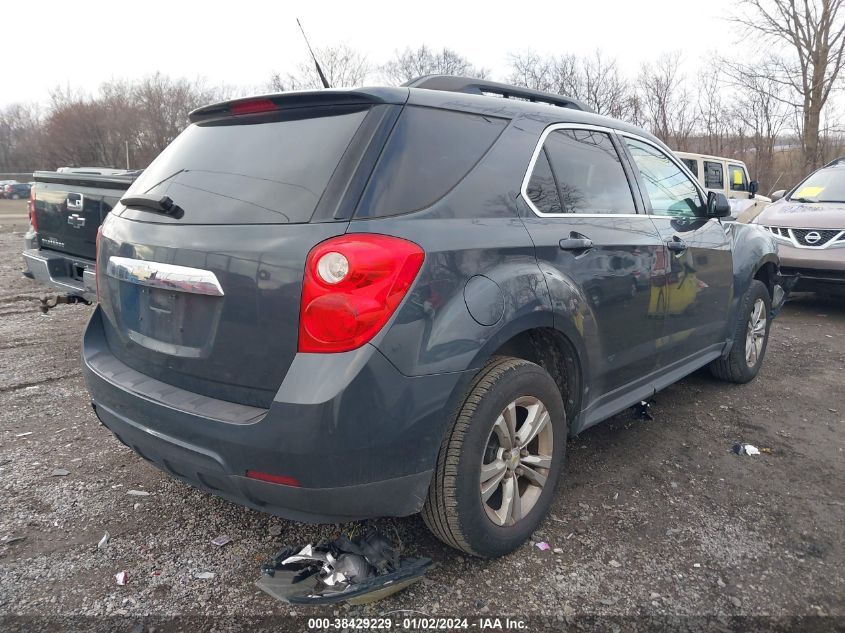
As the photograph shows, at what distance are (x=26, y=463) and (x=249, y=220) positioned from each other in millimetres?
2227

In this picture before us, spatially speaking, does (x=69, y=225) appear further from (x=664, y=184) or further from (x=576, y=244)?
(x=664, y=184)

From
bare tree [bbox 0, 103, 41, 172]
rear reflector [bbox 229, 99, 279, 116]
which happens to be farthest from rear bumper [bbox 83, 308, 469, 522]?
bare tree [bbox 0, 103, 41, 172]

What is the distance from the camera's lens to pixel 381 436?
1974 mm

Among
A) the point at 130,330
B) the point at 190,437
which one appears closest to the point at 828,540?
the point at 190,437

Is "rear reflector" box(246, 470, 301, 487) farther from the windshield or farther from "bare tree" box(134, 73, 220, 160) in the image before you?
"bare tree" box(134, 73, 220, 160)

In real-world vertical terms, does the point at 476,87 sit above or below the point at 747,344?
above

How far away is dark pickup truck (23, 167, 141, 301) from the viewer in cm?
479

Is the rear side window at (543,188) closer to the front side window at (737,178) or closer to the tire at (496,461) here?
the tire at (496,461)

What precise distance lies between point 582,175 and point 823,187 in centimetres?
692

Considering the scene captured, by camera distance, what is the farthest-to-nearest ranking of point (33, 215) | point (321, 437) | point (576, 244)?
point (33, 215)
point (576, 244)
point (321, 437)

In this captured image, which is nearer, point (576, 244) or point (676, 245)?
point (576, 244)

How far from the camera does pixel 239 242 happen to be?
2064 millimetres

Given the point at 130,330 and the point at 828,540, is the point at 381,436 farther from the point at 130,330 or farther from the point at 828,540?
the point at 828,540

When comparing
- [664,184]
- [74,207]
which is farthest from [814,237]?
[74,207]
